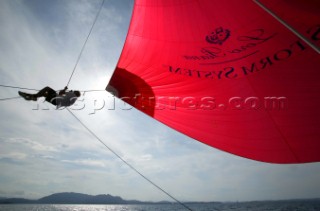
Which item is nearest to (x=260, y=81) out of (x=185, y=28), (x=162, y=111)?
(x=185, y=28)

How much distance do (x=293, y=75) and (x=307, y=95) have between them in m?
0.38

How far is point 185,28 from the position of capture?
429cm

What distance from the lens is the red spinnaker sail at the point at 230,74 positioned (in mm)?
3646

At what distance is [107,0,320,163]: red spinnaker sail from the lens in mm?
3646

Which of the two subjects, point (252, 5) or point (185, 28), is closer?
point (252, 5)

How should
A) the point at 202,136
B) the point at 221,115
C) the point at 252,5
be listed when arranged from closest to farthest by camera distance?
the point at 252,5, the point at 221,115, the point at 202,136

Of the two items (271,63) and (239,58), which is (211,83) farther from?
(271,63)

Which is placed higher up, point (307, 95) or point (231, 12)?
point (231, 12)

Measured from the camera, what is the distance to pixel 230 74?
4270 millimetres

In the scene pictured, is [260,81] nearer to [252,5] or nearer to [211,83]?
[211,83]

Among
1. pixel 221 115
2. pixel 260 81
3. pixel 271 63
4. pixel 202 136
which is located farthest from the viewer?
pixel 202 136

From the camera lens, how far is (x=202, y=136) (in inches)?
208

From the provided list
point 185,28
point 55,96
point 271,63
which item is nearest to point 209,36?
point 185,28

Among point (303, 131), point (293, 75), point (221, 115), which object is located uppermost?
point (293, 75)
